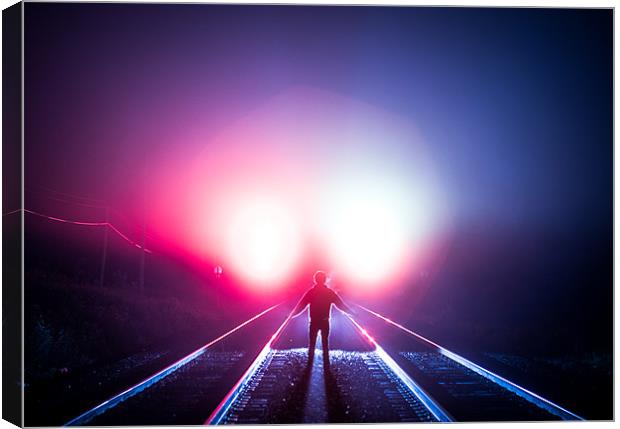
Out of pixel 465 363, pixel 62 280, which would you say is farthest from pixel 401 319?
pixel 62 280

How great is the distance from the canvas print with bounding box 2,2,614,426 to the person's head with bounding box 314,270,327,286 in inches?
1.4

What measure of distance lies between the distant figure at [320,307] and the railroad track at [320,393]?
0.23 m

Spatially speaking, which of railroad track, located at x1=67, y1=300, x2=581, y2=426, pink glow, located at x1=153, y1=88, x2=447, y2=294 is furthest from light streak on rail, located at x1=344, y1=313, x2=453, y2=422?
pink glow, located at x1=153, y1=88, x2=447, y2=294

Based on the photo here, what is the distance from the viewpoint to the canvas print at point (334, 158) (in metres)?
7.32

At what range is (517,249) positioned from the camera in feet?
26.3

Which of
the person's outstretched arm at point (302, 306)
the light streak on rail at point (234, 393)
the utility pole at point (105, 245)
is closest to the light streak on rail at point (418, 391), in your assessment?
the person's outstretched arm at point (302, 306)

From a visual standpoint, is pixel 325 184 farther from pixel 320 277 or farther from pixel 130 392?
pixel 130 392

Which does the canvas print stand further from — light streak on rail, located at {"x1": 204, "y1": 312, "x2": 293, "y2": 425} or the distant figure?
light streak on rail, located at {"x1": 204, "y1": 312, "x2": 293, "y2": 425}

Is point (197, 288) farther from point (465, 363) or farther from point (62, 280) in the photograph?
point (465, 363)

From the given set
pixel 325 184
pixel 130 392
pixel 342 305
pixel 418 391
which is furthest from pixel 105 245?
pixel 418 391

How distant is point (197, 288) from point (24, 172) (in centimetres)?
408

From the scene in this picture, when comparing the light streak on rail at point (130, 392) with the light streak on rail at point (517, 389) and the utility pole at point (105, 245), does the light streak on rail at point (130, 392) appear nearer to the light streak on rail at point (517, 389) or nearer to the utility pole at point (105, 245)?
the utility pole at point (105, 245)

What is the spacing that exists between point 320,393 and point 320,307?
1134mm

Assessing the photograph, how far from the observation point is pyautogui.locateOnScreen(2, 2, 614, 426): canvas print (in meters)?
7.32
